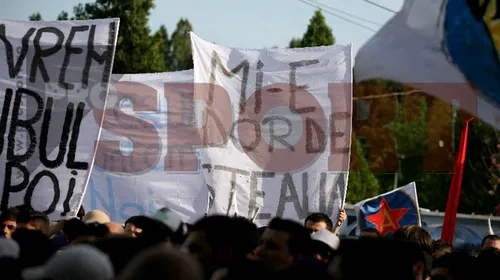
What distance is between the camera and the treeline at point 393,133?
3509 cm

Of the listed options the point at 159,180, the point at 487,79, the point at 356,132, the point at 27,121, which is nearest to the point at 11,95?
the point at 27,121

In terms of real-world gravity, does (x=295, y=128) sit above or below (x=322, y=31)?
below

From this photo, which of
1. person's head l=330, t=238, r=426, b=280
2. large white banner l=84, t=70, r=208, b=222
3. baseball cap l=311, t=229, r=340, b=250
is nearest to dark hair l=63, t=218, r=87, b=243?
baseball cap l=311, t=229, r=340, b=250

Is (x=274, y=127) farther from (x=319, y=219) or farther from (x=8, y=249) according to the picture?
(x=8, y=249)

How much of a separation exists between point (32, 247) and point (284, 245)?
4.97ft

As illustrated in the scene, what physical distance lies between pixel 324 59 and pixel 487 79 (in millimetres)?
5700

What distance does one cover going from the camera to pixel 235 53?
1198 centimetres

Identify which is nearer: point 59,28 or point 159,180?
point 59,28

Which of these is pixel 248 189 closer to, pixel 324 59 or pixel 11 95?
pixel 324 59

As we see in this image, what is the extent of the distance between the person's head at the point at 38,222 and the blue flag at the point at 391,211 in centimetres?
537

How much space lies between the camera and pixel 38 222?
943cm

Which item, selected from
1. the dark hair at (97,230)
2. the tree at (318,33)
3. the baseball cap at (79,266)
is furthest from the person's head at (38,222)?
the tree at (318,33)

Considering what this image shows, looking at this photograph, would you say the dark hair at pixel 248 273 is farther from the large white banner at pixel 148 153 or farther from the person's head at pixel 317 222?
the large white banner at pixel 148 153

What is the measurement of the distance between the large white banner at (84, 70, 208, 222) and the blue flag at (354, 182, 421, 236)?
2881 mm
